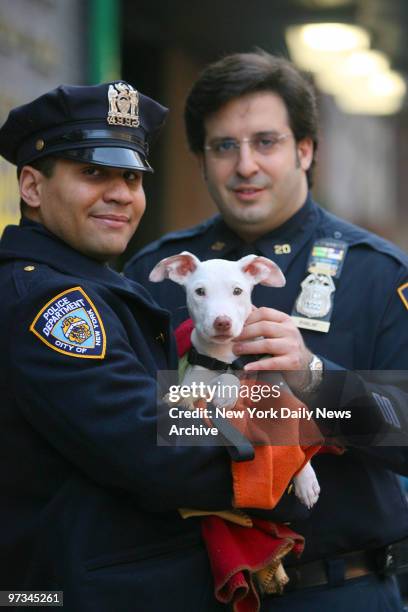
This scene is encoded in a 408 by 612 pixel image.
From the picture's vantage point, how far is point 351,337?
9.24 feet

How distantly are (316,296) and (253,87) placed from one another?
2.74ft

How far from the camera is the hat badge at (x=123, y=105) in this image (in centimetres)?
237

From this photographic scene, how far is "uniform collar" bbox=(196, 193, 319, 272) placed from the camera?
→ 10.1 ft

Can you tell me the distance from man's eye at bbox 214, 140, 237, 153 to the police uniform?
345 mm

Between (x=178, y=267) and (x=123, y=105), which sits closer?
(x=123, y=105)

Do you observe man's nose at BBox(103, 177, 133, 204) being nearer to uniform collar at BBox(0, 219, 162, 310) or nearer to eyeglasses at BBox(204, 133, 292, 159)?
uniform collar at BBox(0, 219, 162, 310)

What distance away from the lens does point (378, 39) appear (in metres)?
9.25

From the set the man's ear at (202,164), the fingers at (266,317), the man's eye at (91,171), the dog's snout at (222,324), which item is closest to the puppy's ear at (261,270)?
the fingers at (266,317)

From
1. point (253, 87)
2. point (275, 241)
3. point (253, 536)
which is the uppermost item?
point (253, 87)

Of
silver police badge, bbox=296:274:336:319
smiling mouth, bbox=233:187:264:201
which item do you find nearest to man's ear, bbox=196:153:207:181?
smiling mouth, bbox=233:187:264:201

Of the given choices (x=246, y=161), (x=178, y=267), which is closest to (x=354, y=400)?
(x=178, y=267)

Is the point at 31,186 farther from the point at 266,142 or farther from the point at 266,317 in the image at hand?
the point at 266,142

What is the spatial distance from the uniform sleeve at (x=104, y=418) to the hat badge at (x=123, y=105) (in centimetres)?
56

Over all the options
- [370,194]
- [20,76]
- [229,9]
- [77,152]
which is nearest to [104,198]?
[77,152]
